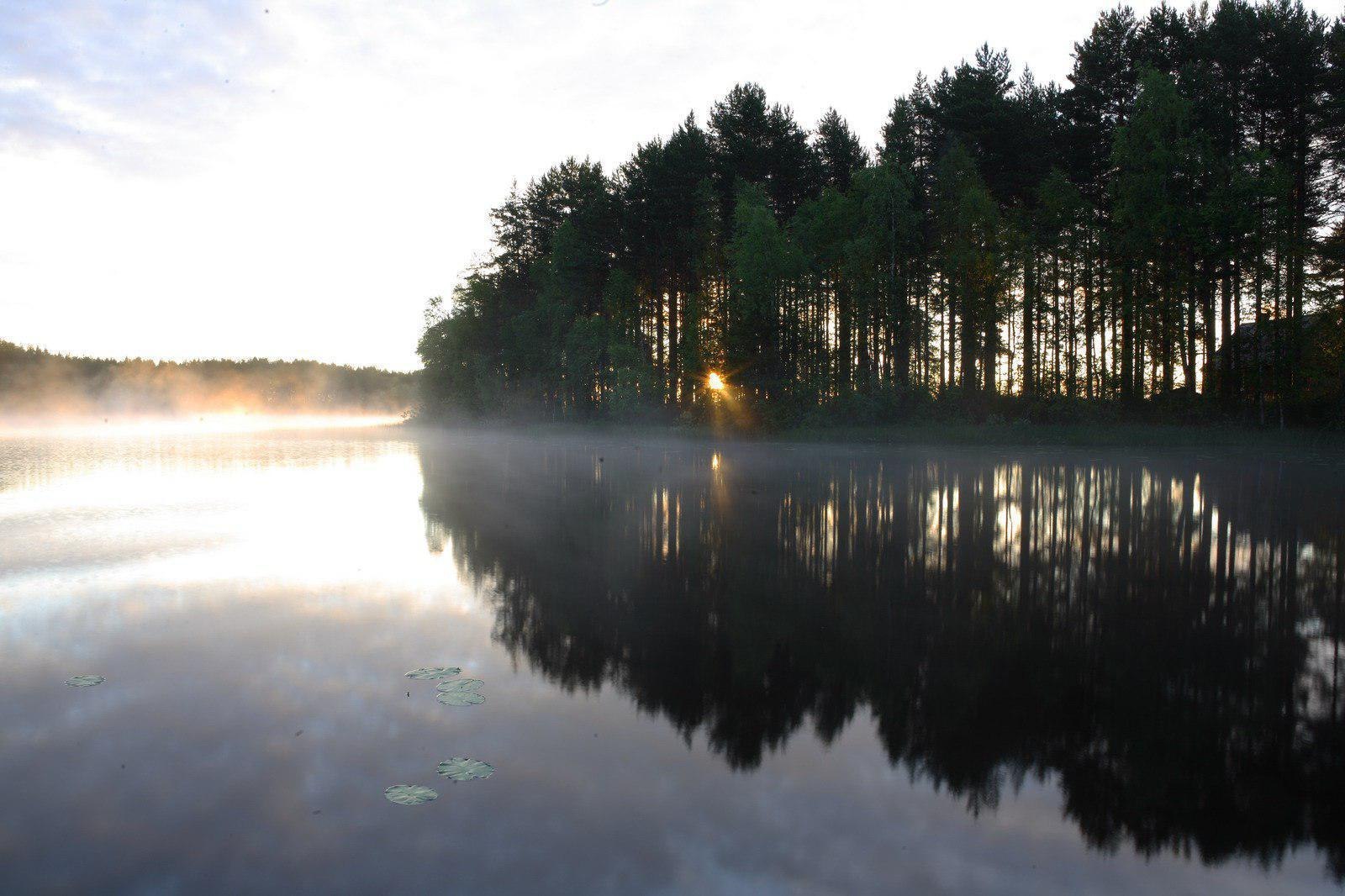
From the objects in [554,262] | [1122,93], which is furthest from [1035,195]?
[554,262]

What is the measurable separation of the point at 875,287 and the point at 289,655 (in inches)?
1804

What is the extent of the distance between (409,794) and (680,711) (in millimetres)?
1929

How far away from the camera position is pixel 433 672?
6461 millimetres

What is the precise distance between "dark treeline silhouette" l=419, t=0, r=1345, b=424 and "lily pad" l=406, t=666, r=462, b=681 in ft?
130

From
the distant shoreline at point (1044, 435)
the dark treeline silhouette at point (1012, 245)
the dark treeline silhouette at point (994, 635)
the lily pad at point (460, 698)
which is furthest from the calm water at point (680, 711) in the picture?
the dark treeline silhouette at point (1012, 245)

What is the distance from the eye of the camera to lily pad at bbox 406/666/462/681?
6348 mm

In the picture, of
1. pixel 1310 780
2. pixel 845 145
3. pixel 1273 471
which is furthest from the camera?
pixel 845 145

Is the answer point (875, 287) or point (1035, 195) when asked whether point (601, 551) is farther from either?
point (1035, 195)

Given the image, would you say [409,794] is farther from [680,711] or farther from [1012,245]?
[1012,245]

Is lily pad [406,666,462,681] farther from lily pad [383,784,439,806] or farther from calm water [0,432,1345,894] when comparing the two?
lily pad [383,784,439,806]

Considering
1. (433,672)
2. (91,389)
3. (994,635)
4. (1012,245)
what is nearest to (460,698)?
(433,672)

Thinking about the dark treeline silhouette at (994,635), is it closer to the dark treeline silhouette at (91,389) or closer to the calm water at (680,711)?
the calm water at (680,711)

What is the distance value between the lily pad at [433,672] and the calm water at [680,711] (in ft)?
0.42

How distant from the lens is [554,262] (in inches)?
2689
